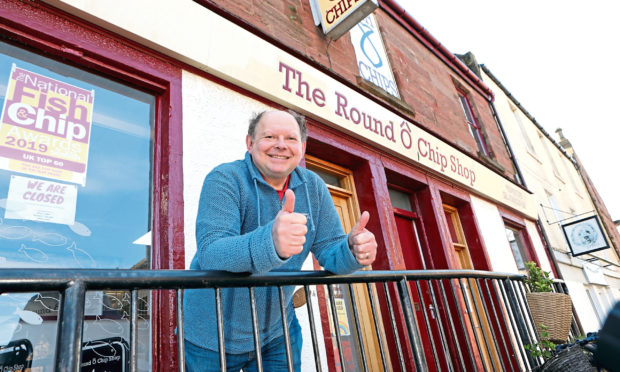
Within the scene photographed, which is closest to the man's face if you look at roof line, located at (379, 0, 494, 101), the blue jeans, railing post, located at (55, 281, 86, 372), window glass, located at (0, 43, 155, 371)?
→ the blue jeans

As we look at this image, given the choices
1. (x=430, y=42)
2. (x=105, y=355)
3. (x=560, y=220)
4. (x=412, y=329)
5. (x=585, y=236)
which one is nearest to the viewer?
(x=412, y=329)

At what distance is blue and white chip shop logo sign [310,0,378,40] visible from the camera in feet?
14.3

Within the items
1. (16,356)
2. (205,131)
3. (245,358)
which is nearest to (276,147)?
(245,358)

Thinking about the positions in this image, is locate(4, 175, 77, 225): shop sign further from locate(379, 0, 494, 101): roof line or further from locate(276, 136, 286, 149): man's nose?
locate(379, 0, 494, 101): roof line

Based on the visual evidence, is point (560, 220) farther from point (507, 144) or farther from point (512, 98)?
point (512, 98)

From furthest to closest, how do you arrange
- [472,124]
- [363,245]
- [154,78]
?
1. [472,124]
2. [154,78]
3. [363,245]

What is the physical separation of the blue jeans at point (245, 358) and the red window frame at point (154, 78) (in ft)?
2.87

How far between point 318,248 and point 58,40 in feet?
7.44

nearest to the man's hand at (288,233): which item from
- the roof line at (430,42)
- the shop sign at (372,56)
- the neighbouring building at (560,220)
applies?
the shop sign at (372,56)

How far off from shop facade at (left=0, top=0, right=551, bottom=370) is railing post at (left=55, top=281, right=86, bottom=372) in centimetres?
134

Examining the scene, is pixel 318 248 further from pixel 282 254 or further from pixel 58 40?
pixel 58 40

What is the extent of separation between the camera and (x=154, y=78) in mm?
2781

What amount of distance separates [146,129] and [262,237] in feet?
7.10

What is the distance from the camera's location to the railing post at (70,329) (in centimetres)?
85
